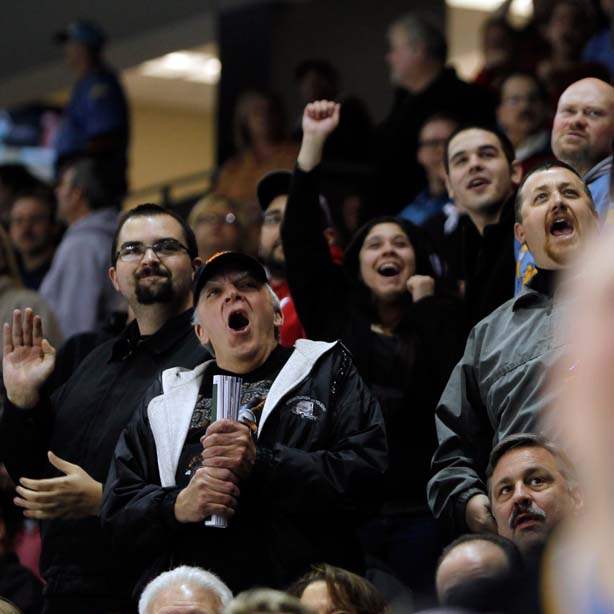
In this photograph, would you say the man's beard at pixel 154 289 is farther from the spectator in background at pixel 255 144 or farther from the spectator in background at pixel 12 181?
the spectator in background at pixel 12 181

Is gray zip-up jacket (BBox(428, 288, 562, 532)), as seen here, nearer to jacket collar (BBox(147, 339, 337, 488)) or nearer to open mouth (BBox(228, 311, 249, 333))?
jacket collar (BBox(147, 339, 337, 488))

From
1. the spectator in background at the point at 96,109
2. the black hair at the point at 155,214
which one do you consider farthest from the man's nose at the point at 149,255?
the spectator in background at the point at 96,109

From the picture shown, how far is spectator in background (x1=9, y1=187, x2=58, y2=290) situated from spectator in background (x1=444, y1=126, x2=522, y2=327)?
2.80 m

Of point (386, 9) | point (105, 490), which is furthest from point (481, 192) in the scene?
point (386, 9)

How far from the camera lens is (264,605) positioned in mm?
1826

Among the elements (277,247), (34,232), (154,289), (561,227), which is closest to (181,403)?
(154,289)

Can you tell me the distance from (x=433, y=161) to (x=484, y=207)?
55.5 inches

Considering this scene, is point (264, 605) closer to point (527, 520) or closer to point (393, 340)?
point (527, 520)

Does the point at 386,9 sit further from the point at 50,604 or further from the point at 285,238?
the point at 50,604

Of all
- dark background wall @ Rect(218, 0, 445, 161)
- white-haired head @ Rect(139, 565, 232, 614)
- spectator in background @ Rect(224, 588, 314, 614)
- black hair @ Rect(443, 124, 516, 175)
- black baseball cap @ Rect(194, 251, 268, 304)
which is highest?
dark background wall @ Rect(218, 0, 445, 161)

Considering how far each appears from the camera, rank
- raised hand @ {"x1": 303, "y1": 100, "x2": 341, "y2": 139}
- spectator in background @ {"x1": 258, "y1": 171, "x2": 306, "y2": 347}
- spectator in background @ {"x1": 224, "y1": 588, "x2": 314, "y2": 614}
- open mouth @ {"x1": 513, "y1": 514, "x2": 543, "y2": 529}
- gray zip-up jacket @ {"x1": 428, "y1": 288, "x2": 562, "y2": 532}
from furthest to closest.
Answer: spectator in background @ {"x1": 258, "y1": 171, "x2": 306, "y2": 347} < raised hand @ {"x1": 303, "y1": 100, "x2": 341, "y2": 139} < gray zip-up jacket @ {"x1": 428, "y1": 288, "x2": 562, "y2": 532} < open mouth @ {"x1": 513, "y1": 514, "x2": 543, "y2": 529} < spectator in background @ {"x1": 224, "y1": 588, "x2": 314, "y2": 614}

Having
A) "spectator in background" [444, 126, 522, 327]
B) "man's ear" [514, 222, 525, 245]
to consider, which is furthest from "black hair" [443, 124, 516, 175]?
"man's ear" [514, 222, 525, 245]

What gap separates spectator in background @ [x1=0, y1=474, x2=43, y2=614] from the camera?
5016 mm

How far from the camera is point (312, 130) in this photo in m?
5.10
